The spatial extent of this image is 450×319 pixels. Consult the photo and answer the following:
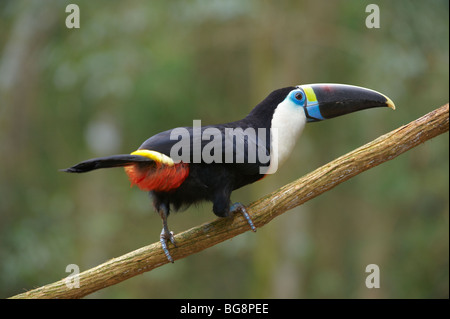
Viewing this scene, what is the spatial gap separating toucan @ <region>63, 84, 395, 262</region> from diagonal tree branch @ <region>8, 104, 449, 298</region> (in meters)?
0.07

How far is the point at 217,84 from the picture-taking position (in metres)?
6.57

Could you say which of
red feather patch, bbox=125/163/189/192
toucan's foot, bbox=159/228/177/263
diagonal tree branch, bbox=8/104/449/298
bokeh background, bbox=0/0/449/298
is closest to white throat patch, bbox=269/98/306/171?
diagonal tree branch, bbox=8/104/449/298

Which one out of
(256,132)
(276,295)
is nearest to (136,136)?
(276,295)

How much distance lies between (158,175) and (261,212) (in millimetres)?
544

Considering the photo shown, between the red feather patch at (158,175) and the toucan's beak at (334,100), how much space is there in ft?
2.58

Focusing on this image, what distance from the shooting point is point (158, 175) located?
98.8 inches

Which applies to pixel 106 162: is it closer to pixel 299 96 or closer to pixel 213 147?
pixel 213 147

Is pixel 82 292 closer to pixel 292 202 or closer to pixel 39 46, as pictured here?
pixel 292 202

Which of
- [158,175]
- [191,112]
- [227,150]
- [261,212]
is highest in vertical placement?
[191,112]

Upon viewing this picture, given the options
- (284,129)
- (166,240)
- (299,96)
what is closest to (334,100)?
(299,96)

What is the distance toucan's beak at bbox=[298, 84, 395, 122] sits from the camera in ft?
9.00

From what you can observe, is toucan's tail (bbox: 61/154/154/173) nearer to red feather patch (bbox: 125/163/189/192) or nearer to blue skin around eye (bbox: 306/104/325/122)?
red feather patch (bbox: 125/163/189/192)

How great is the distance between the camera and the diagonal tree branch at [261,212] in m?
2.54

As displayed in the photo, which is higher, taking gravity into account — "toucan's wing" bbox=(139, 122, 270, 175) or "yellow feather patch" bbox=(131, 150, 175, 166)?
"toucan's wing" bbox=(139, 122, 270, 175)
